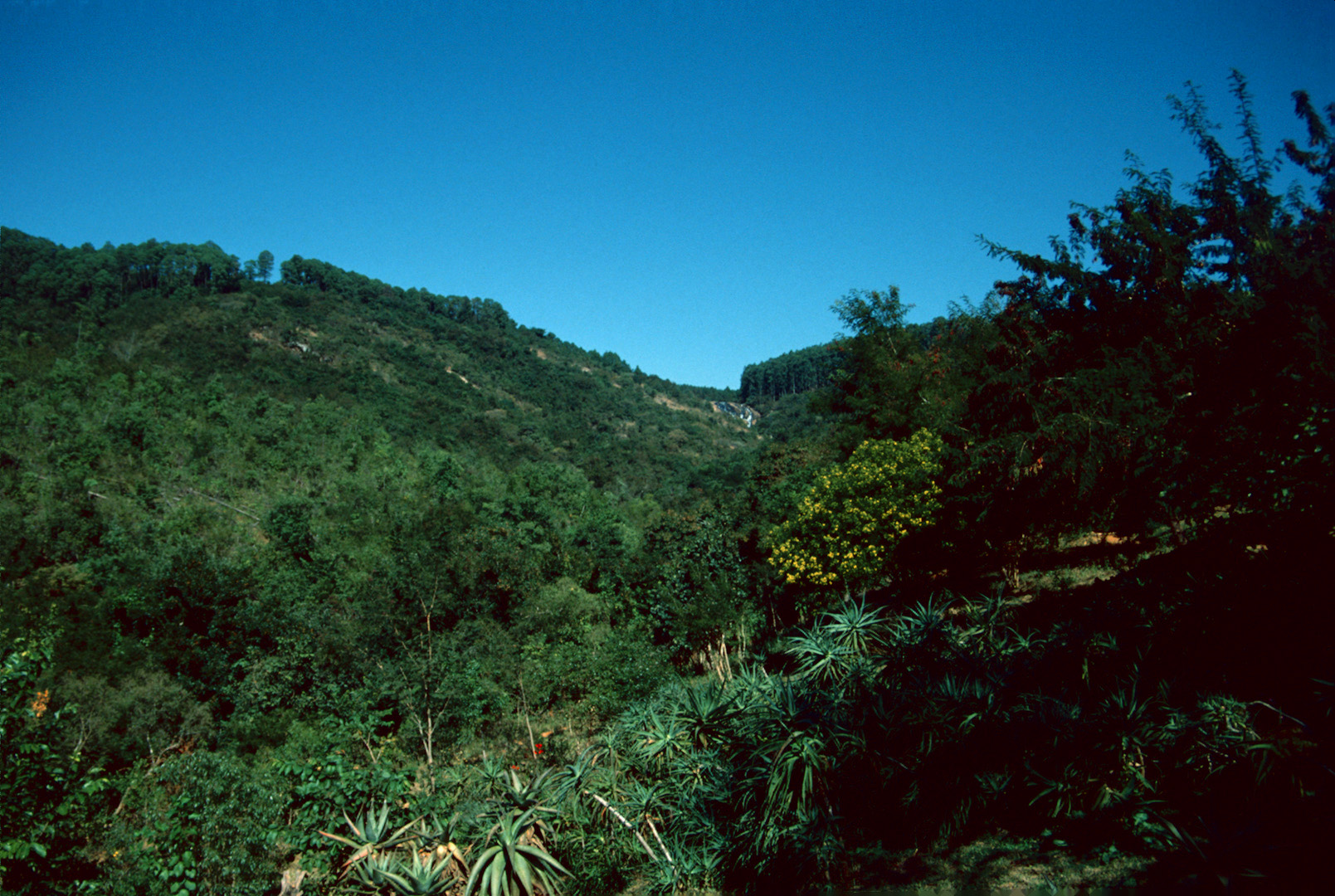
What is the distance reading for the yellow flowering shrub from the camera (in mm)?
16891

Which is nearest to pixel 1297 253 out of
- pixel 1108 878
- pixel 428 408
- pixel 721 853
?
pixel 1108 878

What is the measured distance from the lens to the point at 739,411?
449 feet

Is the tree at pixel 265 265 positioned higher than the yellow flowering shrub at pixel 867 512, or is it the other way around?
the tree at pixel 265 265

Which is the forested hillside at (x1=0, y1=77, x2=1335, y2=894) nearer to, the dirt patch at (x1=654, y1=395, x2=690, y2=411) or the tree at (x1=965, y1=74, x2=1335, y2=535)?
the tree at (x1=965, y1=74, x2=1335, y2=535)

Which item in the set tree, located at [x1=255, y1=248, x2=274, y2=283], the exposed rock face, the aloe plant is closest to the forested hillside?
the aloe plant

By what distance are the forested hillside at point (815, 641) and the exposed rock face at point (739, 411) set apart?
92466 mm

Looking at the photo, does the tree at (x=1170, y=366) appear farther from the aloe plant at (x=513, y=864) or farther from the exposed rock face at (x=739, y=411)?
the exposed rock face at (x=739, y=411)

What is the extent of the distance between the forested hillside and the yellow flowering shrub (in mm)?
110

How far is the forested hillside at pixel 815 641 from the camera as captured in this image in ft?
20.5

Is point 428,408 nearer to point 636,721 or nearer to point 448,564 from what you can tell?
point 448,564

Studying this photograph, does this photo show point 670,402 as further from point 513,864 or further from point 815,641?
point 513,864

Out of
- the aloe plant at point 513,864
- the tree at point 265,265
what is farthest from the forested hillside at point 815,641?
the tree at point 265,265

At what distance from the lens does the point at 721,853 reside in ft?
24.8

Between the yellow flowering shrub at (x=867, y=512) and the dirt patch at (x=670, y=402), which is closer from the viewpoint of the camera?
the yellow flowering shrub at (x=867, y=512)
